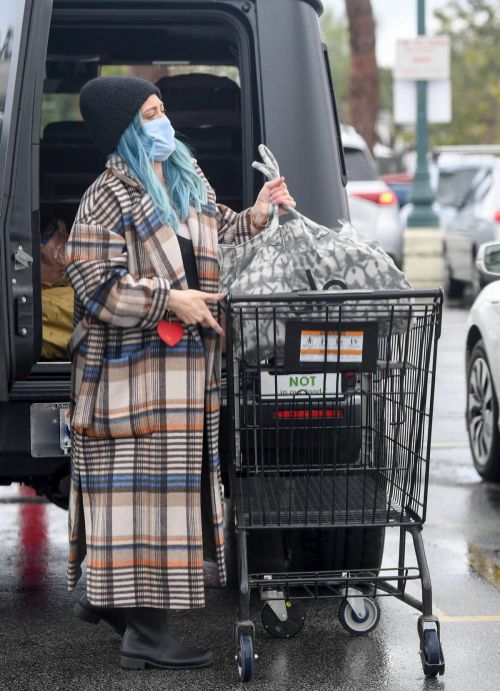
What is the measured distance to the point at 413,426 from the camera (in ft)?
13.7

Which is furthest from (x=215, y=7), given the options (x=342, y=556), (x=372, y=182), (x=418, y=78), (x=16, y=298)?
(x=418, y=78)

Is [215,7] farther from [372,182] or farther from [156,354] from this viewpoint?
[372,182]

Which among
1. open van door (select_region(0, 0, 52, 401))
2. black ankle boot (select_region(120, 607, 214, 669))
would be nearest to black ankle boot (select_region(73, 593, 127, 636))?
black ankle boot (select_region(120, 607, 214, 669))

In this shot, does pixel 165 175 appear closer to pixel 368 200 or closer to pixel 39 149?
pixel 39 149

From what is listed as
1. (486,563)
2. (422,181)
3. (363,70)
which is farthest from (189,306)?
(363,70)

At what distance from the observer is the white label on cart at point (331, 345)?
4047mm

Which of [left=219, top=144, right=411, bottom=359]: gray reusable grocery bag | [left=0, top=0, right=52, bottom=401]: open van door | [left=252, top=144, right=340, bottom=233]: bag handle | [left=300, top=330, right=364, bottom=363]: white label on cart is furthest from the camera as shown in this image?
[left=0, top=0, right=52, bottom=401]: open van door

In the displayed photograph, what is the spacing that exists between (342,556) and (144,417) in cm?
111

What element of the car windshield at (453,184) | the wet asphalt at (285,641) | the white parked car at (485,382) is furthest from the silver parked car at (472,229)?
the wet asphalt at (285,641)

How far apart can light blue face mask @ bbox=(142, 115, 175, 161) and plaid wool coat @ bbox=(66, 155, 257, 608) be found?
0.12 meters

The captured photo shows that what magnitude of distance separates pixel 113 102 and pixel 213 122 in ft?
7.39

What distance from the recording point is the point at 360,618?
4.56m

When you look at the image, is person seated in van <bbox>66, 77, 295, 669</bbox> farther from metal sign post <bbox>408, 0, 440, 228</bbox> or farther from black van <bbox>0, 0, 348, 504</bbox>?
metal sign post <bbox>408, 0, 440, 228</bbox>

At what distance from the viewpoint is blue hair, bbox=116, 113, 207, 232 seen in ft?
13.5
